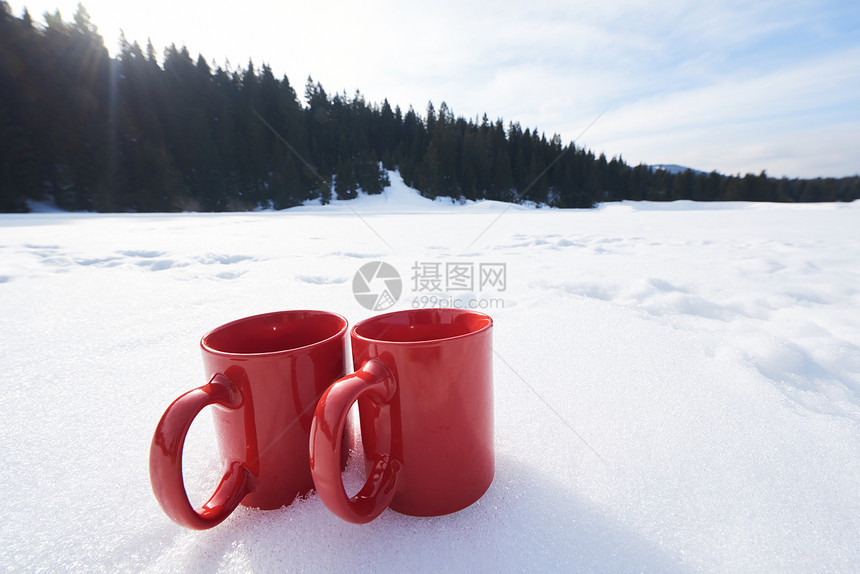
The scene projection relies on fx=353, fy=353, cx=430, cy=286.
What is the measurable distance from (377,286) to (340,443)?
3.94ft

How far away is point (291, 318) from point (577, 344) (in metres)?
0.67

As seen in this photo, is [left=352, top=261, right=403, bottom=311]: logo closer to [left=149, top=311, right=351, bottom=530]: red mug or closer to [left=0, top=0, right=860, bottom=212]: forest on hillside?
[left=149, top=311, right=351, bottom=530]: red mug

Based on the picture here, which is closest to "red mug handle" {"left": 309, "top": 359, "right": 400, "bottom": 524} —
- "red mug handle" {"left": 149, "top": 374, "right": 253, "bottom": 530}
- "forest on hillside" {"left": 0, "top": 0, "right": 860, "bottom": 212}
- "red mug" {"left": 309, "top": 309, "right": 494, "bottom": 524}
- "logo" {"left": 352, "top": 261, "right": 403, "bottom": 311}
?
"red mug" {"left": 309, "top": 309, "right": 494, "bottom": 524}

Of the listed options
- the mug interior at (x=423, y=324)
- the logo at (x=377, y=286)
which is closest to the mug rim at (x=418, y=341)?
the mug interior at (x=423, y=324)

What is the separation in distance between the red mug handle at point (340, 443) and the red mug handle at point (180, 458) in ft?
0.35

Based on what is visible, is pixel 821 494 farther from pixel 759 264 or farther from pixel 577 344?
pixel 759 264

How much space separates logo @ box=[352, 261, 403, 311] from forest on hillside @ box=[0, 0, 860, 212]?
5676mm

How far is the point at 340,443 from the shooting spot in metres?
0.29

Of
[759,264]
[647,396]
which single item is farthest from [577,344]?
[759,264]

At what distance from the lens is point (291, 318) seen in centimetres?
52

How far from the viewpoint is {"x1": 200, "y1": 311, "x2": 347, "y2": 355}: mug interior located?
0.47 meters

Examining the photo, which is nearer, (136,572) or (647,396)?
(136,572)

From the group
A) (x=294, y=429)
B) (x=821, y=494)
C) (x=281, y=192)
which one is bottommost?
(x=821, y=494)

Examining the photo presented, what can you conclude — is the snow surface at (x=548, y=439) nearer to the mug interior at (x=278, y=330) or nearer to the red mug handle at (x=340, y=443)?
the red mug handle at (x=340, y=443)
